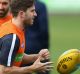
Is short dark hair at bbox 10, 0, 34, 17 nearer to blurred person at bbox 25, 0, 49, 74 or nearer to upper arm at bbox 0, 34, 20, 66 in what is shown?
upper arm at bbox 0, 34, 20, 66

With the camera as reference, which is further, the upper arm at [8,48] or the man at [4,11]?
the man at [4,11]

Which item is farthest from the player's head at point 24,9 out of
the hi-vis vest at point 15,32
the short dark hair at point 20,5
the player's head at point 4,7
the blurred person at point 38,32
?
the blurred person at point 38,32

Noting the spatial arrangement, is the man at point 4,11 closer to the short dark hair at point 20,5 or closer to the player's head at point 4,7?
the player's head at point 4,7

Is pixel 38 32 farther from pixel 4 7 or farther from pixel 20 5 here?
pixel 20 5

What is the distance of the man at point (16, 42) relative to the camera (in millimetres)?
7312

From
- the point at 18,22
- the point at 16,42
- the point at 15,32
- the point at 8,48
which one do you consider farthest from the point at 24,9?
the point at 8,48

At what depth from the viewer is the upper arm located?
23.9 feet

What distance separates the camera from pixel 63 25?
2470cm

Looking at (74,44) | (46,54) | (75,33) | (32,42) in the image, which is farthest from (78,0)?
(46,54)

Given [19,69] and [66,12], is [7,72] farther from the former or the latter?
[66,12]

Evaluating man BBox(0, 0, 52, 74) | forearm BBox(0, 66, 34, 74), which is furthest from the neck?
forearm BBox(0, 66, 34, 74)

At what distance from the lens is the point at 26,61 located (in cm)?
830

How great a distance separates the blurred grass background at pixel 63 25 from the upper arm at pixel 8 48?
20.9ft

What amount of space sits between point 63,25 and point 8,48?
17.5 m
